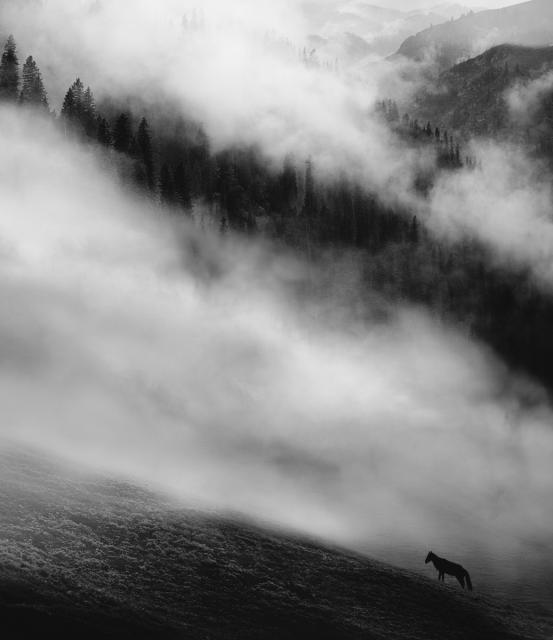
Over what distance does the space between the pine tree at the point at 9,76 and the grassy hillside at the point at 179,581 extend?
112 meters

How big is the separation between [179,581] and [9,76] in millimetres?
135950

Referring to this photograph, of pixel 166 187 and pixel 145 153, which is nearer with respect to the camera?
pixel 145 153

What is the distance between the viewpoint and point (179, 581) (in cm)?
3803

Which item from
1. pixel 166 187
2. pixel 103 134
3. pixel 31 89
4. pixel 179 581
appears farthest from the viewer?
pixel 166 187

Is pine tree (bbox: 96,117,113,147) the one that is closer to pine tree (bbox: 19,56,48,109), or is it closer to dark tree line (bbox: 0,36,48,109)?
dark tree line (bbox: 0,36,48,109)

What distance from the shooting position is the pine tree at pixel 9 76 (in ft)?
461

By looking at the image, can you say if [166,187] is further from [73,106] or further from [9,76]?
[9,76]

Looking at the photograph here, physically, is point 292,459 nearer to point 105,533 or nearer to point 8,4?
point 105,533

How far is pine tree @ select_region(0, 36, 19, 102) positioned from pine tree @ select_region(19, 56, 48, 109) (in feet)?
6.01

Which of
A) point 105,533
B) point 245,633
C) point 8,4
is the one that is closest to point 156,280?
point 8,4

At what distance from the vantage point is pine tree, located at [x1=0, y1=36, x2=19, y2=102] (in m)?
141

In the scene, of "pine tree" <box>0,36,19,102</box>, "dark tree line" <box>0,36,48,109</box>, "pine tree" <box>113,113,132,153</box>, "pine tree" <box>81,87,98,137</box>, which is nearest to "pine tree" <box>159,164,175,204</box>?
"pine tree" <box>113,113,132,153</box>

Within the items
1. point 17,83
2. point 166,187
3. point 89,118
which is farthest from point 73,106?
point 166,187

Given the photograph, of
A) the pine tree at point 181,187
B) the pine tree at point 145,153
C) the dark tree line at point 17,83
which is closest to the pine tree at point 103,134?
the pine tree at point 145,153
